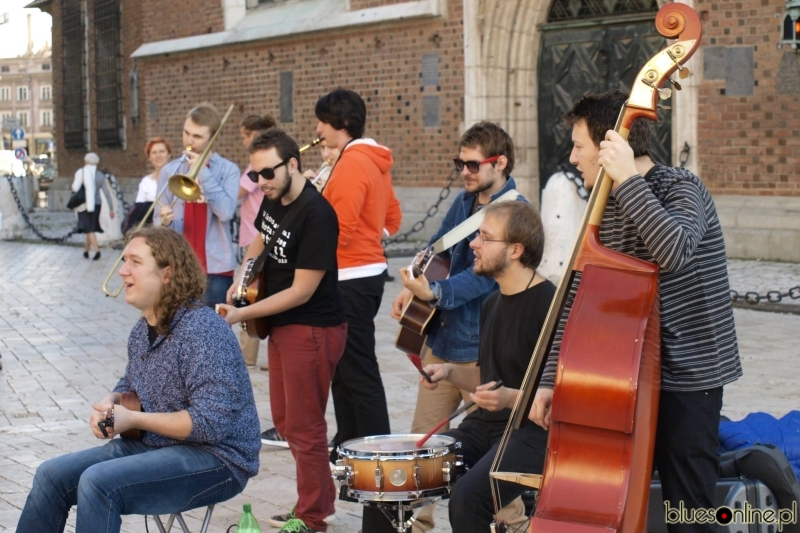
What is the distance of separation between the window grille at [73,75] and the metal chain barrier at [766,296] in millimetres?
21651

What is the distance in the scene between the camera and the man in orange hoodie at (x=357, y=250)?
18.8 feet

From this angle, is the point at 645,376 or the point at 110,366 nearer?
the point at 645,376

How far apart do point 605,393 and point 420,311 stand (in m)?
1.94

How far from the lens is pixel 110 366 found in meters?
9.03

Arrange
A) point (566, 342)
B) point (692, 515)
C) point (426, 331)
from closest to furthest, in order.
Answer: point (566, 342), point (692, 515), point (426, 331)

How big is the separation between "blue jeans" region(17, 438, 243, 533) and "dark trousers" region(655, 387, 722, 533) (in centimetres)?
146

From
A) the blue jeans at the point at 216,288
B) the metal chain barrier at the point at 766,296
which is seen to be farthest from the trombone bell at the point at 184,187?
the metal chain barrier at the point at 766,296

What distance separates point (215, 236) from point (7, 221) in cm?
1622

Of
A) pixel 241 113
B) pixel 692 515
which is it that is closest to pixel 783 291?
pixel 692 515

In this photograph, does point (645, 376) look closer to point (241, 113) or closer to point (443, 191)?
point (443, 191)

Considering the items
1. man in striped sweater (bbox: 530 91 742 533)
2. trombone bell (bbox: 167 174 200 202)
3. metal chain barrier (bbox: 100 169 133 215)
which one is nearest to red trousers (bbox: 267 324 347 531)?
man in striped sweater (bbox: 530 91 742 533)

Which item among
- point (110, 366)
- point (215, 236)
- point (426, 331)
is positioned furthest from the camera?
point (110, 366)

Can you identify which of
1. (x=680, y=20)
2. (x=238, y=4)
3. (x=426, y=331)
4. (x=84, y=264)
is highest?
(x=238, y=4)

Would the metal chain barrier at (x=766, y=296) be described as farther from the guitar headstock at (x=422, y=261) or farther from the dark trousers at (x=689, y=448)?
the dark trousers at (x=689, y=448)
